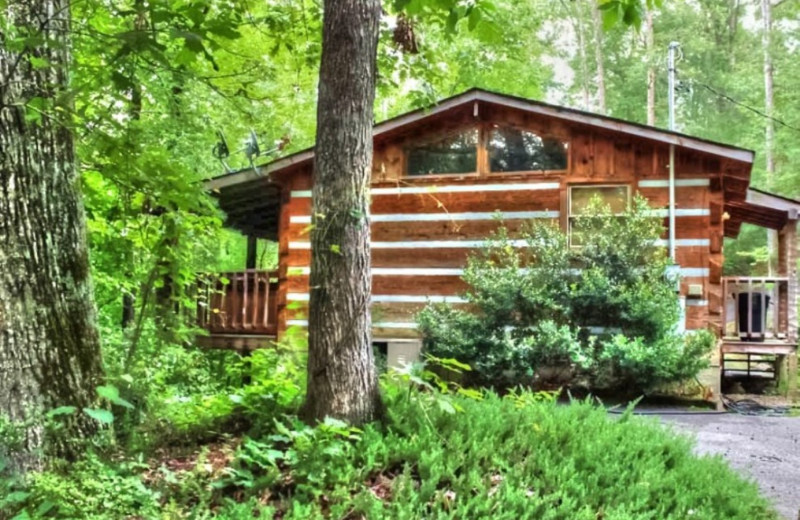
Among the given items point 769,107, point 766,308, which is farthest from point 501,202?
point 769,107

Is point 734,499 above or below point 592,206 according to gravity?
below

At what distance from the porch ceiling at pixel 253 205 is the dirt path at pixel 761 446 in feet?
23.0

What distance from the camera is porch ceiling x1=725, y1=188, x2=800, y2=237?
952 centimetres

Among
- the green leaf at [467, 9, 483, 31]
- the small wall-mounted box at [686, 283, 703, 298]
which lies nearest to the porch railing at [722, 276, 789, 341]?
the small wall-mounted box at [686, 283, 703, 298]

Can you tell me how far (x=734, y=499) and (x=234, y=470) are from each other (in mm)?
2681

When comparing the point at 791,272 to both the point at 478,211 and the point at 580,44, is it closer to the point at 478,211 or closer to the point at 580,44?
the point at 478,211

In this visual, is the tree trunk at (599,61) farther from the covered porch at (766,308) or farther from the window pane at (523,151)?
the window pane at (523,151)

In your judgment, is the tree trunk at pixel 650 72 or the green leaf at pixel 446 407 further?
the tree trunk at pixel 650 72

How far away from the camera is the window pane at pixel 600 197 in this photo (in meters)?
9.68

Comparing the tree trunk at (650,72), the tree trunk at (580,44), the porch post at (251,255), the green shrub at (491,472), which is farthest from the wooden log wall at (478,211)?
the tree trunk at (580,44)

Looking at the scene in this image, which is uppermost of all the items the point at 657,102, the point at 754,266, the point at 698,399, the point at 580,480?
the point at 657,102

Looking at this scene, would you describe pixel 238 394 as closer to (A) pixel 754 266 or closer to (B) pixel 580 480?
(B) pixel 580 480

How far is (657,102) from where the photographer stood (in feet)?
84.9

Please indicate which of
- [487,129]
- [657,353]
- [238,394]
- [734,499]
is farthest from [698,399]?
[238,394]
